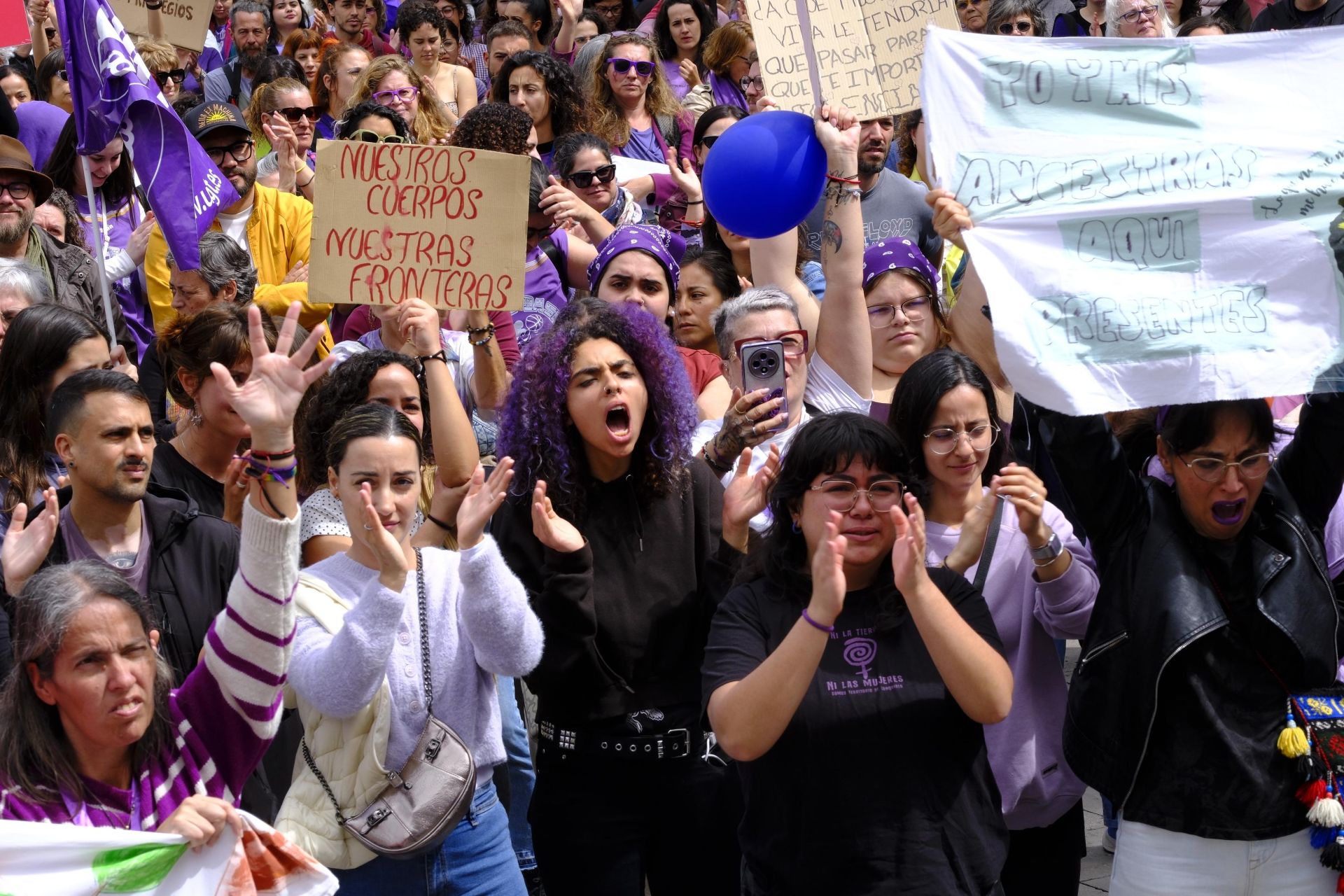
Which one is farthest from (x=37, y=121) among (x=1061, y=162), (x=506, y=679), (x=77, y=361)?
(x=1061, y=162)

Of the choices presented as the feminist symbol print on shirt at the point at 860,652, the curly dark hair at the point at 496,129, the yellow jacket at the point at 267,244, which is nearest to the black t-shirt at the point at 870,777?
the feminist symbol print on shirt at the point at 860,652

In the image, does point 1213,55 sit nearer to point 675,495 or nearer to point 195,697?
point 675,495

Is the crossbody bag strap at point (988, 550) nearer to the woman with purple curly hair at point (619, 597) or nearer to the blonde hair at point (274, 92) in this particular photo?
the woman with purple curly hair at point (619, 597)

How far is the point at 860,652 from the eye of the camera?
355cm

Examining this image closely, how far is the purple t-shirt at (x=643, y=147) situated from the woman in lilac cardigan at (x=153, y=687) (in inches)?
220

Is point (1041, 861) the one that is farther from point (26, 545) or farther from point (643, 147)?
point (643, 147)

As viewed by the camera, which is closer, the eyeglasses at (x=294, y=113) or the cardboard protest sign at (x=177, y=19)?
the eyeglasses at (x=294, y=113)

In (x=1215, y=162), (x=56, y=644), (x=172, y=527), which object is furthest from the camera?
(x=172, y=527)

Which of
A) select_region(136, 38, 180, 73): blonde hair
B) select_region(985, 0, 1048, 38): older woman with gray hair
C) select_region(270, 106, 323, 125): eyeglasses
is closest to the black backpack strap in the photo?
select_region(270, 106, 323, 125): eyeglasses

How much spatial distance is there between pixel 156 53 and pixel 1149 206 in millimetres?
7340

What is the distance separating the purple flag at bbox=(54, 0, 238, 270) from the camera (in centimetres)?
623

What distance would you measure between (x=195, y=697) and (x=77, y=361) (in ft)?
6.22

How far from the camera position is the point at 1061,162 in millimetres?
4039

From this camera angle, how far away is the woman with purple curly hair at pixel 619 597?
13.4 feet
